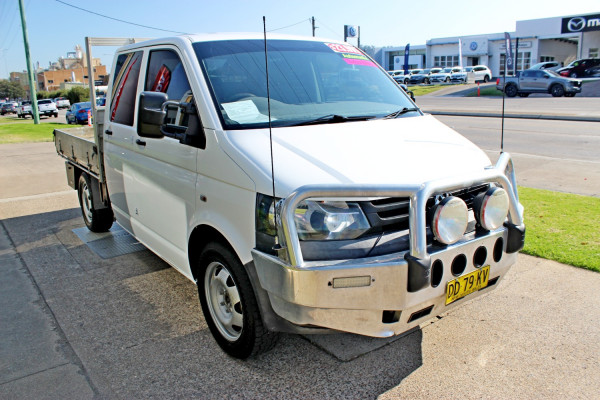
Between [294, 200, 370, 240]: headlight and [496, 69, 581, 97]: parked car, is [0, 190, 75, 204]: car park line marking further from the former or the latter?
[496, 69, 581, 97]: parked car

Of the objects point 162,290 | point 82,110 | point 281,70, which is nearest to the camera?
point 281,70

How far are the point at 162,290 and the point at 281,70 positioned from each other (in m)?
2.22

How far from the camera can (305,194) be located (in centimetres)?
255

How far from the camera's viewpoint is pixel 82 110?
33.4 m

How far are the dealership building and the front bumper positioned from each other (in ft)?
139

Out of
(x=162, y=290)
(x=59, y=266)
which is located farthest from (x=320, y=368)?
(x=59, y=266)

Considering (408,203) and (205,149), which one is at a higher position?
(205,149)

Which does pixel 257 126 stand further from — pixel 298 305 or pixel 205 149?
pixel 298 305

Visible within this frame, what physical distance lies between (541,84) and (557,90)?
94 centimetres

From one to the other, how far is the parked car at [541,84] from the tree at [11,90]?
159380 millimetres

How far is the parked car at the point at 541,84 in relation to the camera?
2928 cm

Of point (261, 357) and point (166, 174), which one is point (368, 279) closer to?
point (261, 357)

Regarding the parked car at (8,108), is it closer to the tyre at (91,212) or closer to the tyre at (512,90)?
the tyre at (512,90)

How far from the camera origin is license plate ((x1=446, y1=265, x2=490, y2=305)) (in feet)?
9.40
